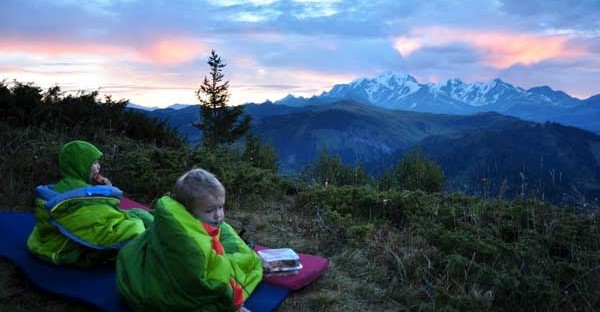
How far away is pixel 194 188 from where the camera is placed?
3.82 metres

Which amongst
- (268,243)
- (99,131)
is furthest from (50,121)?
(268,243)

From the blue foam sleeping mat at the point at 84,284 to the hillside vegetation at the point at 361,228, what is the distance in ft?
0.36

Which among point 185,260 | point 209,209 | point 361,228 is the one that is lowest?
point 361,228

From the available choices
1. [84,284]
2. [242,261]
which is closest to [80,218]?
[84,284]

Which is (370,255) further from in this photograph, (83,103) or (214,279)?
(83,103)

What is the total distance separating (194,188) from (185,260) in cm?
54

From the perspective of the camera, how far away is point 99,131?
10.5 m

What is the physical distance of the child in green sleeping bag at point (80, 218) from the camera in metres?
4.89

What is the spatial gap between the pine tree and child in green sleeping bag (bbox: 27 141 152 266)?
3461 cm

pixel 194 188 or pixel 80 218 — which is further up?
pixel 194 188

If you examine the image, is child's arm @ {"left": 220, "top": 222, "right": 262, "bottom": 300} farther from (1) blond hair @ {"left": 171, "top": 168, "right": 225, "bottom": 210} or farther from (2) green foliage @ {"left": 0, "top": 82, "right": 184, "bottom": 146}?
(2) green foliage @ {"left": 0, "top": 82, "right": 184, "bottom": 146}

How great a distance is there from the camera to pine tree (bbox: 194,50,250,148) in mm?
42344

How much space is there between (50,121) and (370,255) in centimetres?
783

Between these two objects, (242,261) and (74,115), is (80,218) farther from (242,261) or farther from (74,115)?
(74,115)
